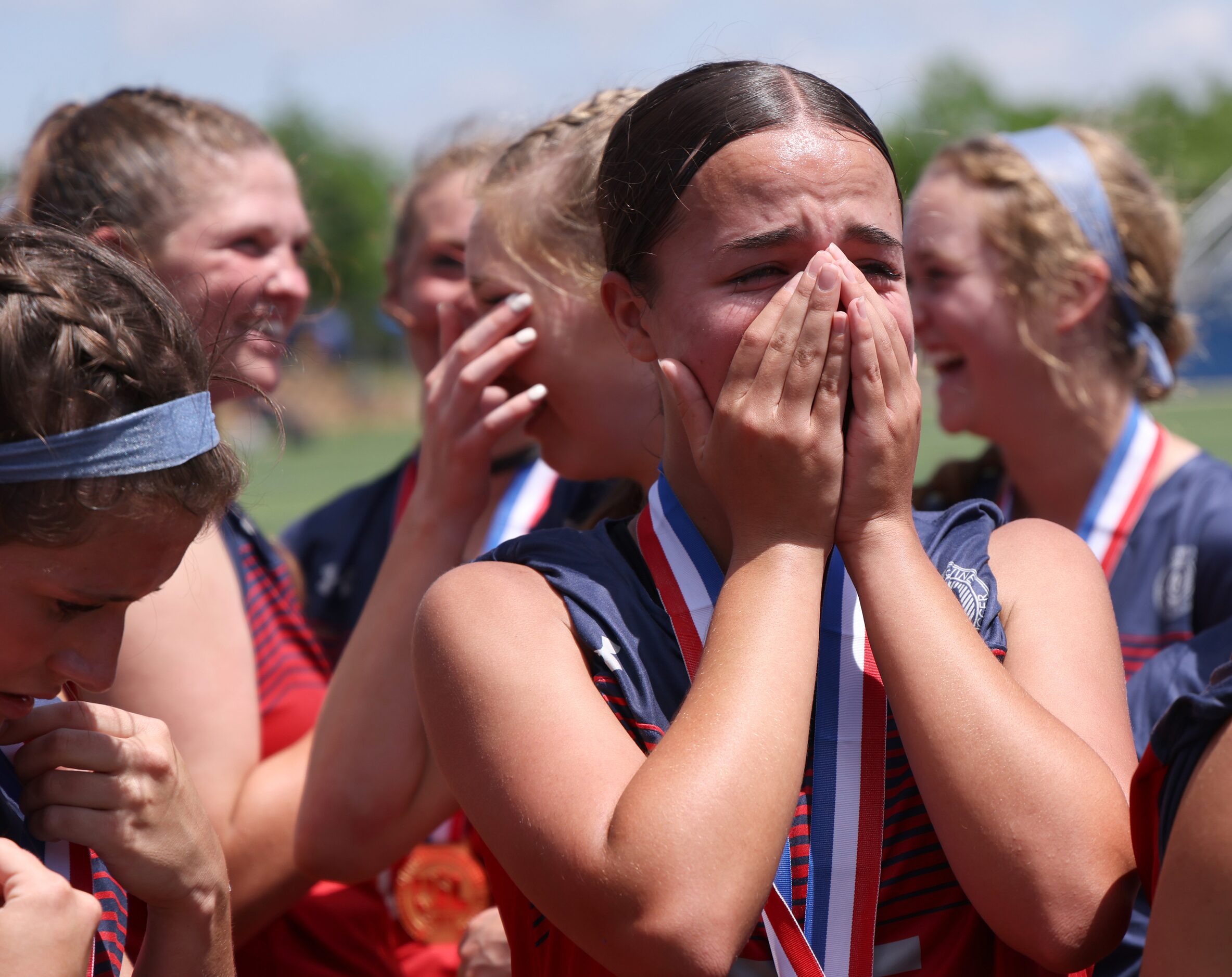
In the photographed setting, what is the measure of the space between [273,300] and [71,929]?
7.15 feet

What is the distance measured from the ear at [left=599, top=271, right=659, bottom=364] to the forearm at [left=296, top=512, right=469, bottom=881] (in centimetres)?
74

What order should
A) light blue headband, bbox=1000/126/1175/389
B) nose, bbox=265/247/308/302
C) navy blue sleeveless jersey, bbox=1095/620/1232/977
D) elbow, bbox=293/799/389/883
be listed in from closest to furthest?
navy blue sleeveless jersey, bbox=1095/620/1232/977, elbow, bbox=293/799/389/883, nose, bbox=265/247/308/302, light blue headband, bbox=1000/126/1175/389

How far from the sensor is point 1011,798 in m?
1.66

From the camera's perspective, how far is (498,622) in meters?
1.84

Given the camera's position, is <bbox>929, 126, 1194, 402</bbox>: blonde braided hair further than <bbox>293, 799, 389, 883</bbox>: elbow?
Yes

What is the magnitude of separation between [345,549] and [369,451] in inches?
930

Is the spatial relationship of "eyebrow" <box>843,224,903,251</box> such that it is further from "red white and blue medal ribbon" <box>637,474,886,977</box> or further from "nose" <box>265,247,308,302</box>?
"nose" <box>265,247,308,302</box>

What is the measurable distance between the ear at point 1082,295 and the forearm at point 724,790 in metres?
2.57

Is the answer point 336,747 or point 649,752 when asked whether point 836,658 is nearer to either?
point 649,752

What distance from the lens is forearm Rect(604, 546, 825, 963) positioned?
62.0 inches

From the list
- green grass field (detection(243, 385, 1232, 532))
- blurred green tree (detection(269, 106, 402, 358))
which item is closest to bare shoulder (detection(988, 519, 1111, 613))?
→ green grass field (detection(243, 385, 1232, 532))

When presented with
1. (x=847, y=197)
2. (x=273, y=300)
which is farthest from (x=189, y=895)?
(x=273, y=300)

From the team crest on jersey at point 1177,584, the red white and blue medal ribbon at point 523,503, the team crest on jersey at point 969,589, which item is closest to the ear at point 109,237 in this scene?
the red white and blue medal ribbon at point 523,503

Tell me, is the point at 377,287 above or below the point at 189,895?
below
